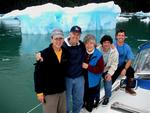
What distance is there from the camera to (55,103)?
11.0 feet

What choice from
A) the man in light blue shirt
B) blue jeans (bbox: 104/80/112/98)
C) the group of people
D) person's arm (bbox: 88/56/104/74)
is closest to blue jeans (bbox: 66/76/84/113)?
the group of people

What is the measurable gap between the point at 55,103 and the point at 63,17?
18593 mm

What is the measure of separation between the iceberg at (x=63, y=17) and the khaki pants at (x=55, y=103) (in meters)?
16.4

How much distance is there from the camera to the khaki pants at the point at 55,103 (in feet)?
10.9

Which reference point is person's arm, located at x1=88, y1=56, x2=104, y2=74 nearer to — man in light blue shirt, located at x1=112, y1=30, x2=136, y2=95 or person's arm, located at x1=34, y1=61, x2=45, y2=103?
man in light blue shirt, located at x1=112, y1=30, x2=136, y2=95

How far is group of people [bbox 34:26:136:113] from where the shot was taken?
324 cm

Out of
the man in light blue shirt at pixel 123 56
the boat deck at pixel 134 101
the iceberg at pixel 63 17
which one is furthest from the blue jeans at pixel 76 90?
the iceberg at pixel 63 17

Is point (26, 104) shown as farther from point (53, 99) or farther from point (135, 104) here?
point (135, 104)

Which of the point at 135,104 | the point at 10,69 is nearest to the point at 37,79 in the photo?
the point at 135,104

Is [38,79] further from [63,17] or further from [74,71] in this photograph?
[63,17]

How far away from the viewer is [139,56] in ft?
13.4

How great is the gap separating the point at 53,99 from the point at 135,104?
79 cm

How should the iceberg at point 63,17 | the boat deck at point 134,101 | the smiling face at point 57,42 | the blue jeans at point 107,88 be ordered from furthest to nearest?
the iceberg at point 63,17 < the blue jeans at point 107,88 < the smiling face at point 57,42 < the boat deck at point 134,101

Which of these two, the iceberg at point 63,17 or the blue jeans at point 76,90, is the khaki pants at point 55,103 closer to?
the blue jeans at point 76,90
